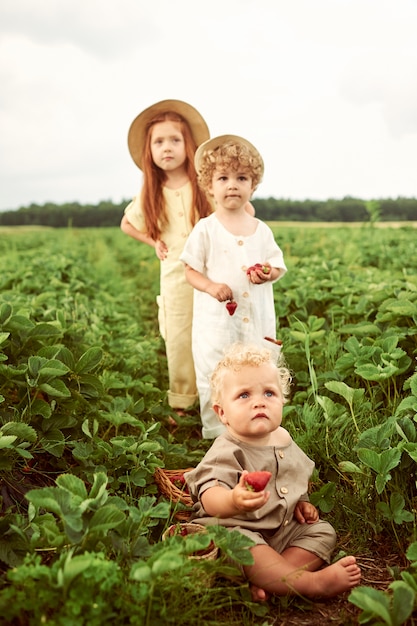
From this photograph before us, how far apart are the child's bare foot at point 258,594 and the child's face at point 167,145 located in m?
2.65

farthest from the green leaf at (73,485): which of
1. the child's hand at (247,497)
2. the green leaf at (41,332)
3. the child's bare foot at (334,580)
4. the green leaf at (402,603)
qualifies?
the green leaf at (41,332)

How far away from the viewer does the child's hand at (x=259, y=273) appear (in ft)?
11.4

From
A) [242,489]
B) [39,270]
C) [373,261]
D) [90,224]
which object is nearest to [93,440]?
[242,489]

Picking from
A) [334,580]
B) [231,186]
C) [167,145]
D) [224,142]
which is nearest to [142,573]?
[334,580]

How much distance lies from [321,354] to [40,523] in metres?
2.43

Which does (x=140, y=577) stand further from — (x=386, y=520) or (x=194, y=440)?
(x=194, y=440)

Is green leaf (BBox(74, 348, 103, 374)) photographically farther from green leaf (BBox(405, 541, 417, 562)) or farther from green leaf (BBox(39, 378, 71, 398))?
green leaf (BBox(405, 541, 417, 562))

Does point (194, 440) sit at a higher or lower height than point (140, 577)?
lower

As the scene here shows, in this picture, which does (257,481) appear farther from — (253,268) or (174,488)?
(253,268)

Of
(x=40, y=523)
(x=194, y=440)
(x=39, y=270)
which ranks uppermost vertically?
(x=39, y=270)

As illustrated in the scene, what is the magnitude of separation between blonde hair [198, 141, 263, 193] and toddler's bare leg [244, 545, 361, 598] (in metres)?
1.93

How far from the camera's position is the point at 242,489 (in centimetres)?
226

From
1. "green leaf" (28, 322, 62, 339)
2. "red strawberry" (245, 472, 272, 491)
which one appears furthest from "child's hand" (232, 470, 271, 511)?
"green leaf" (28, 322, 62, 339)

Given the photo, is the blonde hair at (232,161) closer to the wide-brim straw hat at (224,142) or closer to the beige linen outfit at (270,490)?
the wide-brim straw hat at (224,142)
